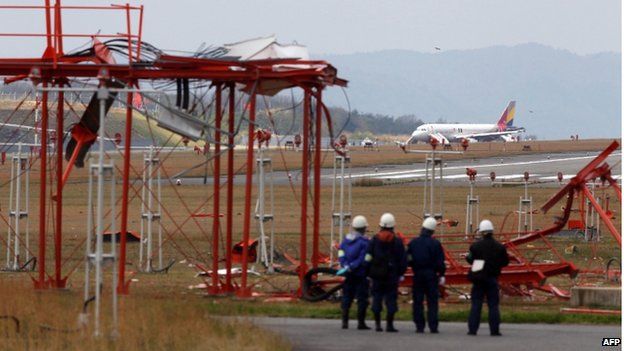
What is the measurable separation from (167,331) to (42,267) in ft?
26.8

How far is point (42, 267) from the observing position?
2816cm

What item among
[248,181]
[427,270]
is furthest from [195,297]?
[427,270]

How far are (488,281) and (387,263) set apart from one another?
57.1 inches

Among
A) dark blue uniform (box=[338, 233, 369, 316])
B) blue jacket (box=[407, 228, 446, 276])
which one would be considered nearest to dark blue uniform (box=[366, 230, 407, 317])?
blue jacket (box=[407, 228, 446, 276])

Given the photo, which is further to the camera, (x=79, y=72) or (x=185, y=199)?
(x=185, y=199)

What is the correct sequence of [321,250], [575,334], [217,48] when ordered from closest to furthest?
[575,334] → [217,48] → [321,250]

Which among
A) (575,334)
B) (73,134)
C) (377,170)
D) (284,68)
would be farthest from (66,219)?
(377,170)

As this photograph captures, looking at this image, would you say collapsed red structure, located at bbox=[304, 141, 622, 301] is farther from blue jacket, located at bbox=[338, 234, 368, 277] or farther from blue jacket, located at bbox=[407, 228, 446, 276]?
blue jacket, located at bbox=[407, 228, 446, 276]

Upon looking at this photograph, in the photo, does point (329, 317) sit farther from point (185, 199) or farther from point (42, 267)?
point (185, 199)

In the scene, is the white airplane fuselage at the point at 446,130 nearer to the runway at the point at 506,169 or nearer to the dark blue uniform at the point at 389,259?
the runway at the point at 506,169

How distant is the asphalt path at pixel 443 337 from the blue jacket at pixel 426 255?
96cm

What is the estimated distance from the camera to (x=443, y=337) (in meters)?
22.6

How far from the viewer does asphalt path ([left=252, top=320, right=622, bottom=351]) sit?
21.4 metres

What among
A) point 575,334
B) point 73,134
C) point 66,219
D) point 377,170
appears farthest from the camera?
point 377,170
